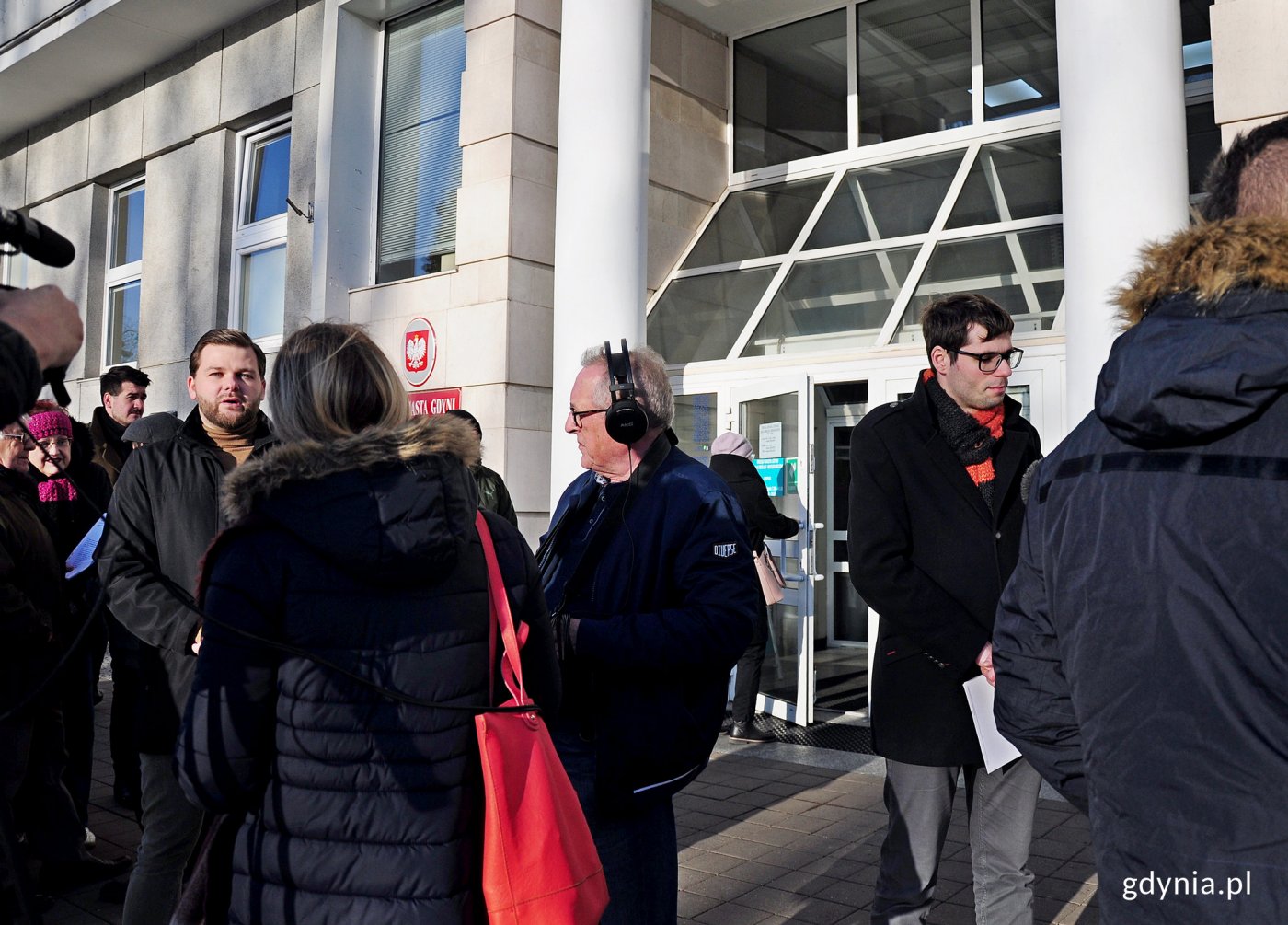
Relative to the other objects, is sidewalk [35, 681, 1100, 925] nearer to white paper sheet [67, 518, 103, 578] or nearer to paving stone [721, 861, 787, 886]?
paving stone [721, 861, 787, 886]

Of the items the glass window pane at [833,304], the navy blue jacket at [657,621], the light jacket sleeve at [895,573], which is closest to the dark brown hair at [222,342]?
the navy blue jacket at [657,621]

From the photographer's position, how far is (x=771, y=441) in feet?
25.9

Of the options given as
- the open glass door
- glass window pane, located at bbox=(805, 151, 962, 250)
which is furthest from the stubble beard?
glass window pane, located at bbox=(805, 151, 962, 250)

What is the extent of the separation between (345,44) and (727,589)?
8.39 metres

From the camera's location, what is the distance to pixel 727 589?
Answer: 2531 mm

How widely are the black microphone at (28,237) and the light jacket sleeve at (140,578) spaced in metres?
1.72

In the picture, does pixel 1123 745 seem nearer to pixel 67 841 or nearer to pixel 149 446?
pixel 149 446

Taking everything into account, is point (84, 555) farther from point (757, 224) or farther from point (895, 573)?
point (757, 224)

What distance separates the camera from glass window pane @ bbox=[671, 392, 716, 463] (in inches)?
335

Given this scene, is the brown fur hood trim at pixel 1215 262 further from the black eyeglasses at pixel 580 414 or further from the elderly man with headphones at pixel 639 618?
the black eyeglasses at pixel 580 414

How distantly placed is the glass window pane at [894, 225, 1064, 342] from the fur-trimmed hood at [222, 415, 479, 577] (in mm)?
6138

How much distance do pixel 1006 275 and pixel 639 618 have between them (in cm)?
611

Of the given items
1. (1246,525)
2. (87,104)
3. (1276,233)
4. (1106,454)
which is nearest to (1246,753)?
(1246,525)

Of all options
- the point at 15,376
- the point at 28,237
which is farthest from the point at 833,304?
the point at 15,376
